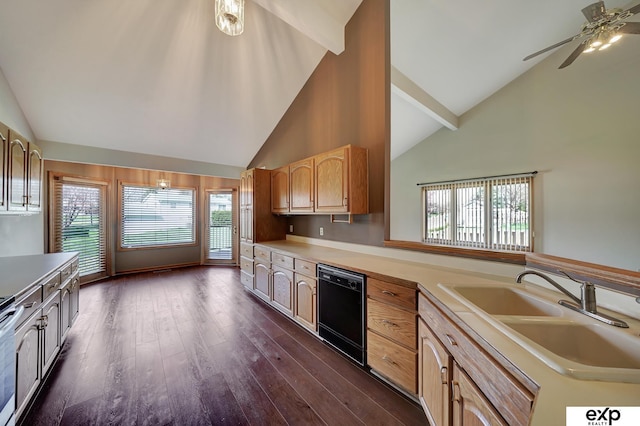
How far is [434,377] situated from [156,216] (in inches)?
245

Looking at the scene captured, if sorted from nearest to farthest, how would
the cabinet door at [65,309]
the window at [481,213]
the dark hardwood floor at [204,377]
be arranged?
1. the dark hardwood floor at [204,377]
2. the cabinet door at [65,309]
3. the window at [481,213]

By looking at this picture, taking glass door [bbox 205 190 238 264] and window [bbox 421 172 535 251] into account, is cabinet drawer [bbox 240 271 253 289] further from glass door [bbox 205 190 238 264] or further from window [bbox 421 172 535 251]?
window [bbox 421 172 535 251]

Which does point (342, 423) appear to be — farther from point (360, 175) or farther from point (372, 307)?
point (360, 175)

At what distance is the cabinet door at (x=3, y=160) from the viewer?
1829 millimetres

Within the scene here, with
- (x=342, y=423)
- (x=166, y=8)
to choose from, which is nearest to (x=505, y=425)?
(x=342, y=423)

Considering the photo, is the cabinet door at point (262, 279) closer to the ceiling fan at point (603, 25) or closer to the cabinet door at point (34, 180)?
the cabinet door at point (34, 180)

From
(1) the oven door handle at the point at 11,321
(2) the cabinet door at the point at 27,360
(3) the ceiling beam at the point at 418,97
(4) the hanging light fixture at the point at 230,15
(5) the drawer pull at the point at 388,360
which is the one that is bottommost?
(5) the drawer pull at the point at 388,360

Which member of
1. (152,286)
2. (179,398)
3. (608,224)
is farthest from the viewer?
(152,286)

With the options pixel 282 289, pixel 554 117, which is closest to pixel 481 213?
pixel 554 117

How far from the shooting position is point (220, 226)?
5.87 meters

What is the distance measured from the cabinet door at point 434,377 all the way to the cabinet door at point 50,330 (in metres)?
2.79

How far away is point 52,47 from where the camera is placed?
96.0 inches

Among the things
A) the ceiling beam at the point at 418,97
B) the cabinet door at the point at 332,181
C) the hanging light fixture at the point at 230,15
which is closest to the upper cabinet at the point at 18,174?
the hanging light fixture at the point at 230,15

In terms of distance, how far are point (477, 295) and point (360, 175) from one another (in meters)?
1.61
